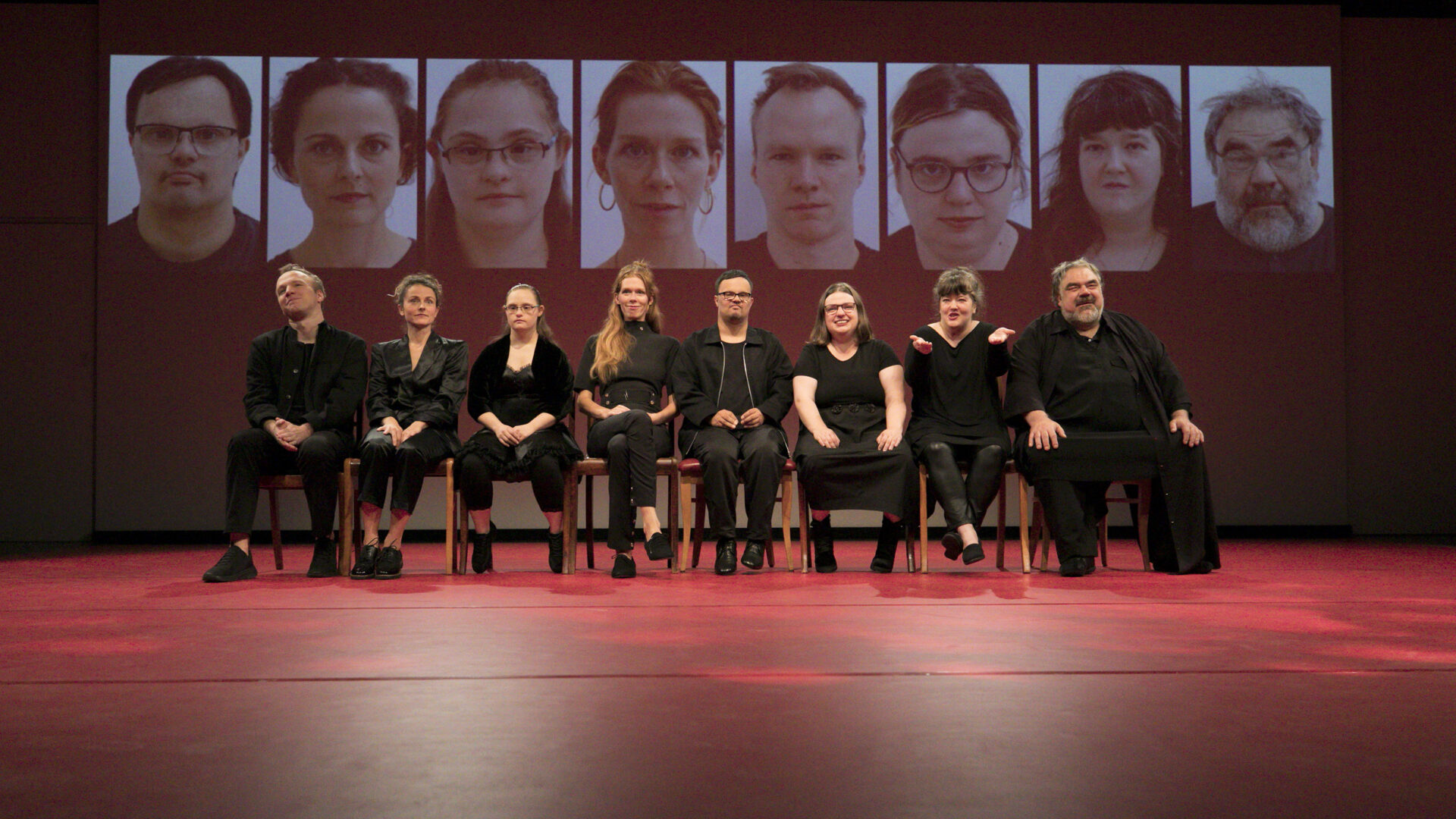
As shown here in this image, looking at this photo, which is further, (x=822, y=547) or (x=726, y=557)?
(x=822, y=547)

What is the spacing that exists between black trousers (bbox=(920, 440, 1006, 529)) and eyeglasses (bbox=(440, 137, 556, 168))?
2.83m

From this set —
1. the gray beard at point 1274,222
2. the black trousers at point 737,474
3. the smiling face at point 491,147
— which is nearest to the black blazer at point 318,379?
the black trousers at point 737,474

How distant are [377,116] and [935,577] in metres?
3.80

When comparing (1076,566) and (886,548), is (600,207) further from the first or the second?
(1076,566)

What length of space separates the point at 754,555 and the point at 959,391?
0.98 metres

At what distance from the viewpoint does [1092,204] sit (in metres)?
5.96

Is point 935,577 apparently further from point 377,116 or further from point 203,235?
point 203,235

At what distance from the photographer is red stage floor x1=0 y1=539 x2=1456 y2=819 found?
1.30 metres

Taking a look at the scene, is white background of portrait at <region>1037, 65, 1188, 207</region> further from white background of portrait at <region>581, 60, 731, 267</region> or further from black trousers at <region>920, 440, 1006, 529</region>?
black trousers at <region>920, 440, 1006, 529</region>

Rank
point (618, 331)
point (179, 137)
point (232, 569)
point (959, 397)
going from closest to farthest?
point (232, 569) → point (959, 397) → point (618, 331) → point (179, 137)

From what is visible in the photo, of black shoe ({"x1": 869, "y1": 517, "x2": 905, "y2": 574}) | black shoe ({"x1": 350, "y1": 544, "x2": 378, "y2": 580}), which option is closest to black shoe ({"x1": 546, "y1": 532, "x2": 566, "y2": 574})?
black shoe ({"x1": 350, "y1": 544, "x2": 378, "y2": 580})

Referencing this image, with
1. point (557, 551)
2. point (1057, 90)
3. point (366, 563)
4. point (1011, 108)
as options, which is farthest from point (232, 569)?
point (1057, 90)

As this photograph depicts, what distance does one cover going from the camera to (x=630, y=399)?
4.29 m

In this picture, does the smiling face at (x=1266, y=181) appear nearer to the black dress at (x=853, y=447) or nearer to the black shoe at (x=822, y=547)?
the black dress at (x=853, y=447)
